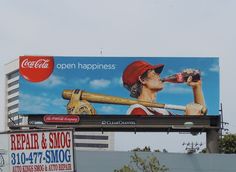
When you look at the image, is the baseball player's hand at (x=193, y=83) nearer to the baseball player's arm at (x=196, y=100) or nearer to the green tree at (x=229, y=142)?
the baseball player's arm at (x=196, y=100)

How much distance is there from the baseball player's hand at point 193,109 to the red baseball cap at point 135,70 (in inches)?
104

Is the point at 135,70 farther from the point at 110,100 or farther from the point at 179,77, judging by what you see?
the point at 179,77

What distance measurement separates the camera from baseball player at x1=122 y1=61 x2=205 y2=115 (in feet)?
114

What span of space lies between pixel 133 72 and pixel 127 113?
2475 mm

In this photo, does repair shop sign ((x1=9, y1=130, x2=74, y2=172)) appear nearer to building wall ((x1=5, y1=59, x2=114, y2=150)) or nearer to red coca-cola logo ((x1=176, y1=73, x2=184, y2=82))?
red coca-cola logo ((x1=176, y1=73, x2=184, y2=82))

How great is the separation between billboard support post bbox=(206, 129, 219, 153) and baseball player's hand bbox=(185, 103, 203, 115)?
1.23 metres

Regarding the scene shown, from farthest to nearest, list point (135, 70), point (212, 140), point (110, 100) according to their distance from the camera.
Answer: point (135, 70) → point (212, 140) → point (110, 100)

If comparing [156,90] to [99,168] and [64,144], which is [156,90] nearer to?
[99,168]

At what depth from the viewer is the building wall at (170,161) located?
31.6 meters

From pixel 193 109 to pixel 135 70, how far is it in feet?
13.0

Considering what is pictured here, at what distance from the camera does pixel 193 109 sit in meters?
34.8

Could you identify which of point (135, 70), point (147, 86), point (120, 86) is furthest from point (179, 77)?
point (120, 86)

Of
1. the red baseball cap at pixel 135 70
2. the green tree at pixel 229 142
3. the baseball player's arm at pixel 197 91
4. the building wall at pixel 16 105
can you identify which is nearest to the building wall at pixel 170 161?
the baseball player's arm at pixel 197 91

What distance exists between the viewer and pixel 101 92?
115 ft
